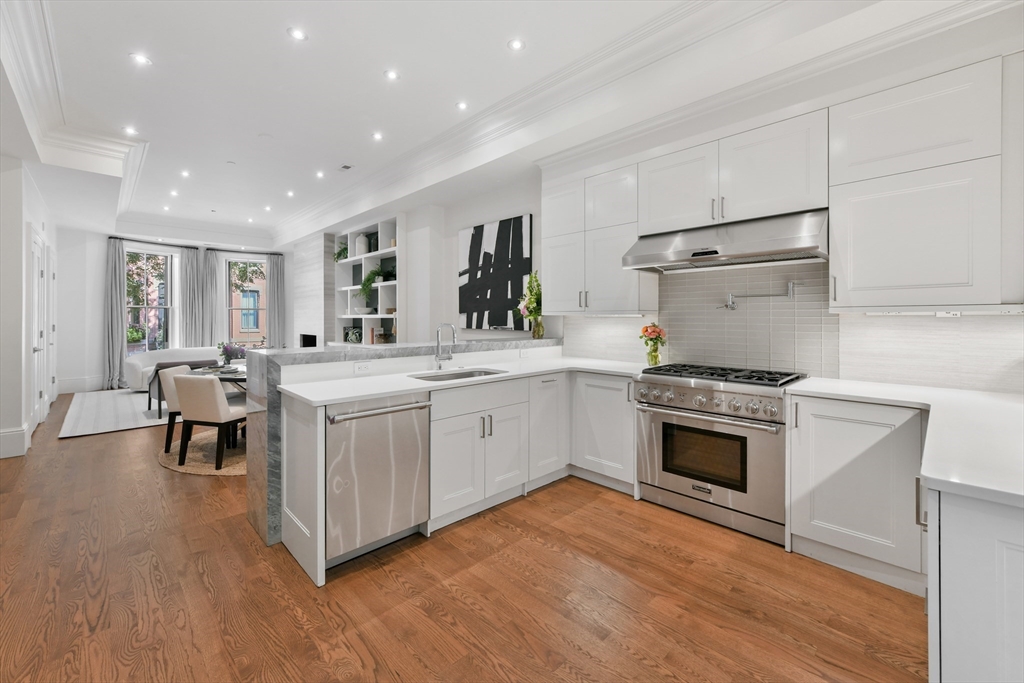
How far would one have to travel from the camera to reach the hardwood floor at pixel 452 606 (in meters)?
1.70

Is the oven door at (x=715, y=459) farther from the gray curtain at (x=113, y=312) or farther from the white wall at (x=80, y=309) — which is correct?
the white wall at (x=80, y=309)

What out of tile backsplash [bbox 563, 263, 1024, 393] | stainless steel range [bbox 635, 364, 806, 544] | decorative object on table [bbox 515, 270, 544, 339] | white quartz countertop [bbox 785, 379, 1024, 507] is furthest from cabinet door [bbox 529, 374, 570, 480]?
white quartz countertop [bbox 785, 379, 1024, 507]

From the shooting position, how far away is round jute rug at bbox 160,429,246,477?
3831mm

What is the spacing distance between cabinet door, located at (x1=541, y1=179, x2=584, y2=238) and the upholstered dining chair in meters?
3.05

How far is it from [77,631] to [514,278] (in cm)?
374

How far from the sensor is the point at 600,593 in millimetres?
2143

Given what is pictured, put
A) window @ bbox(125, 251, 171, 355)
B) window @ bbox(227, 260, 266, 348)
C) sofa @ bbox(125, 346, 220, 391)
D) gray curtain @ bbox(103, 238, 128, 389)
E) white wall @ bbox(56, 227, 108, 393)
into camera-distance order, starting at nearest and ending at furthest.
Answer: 1. sofa @ bbox(125, 346, 220, 391)
2. white wall @ bbox(56, 227, 108, 393)
3. gray curtain @ bbox(103, 238, 128, 389)
4. window @ bbox(125, 251, 171, 355)
5. window @ bbox(227, 260, 266, 348)

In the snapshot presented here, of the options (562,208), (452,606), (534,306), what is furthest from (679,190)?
(452,606)

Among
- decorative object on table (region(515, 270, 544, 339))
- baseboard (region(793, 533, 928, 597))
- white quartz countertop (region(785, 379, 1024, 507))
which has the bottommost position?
baseboard (region(793, 533, 928, 597))

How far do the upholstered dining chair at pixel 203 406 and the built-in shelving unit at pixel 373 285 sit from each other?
2.31 m

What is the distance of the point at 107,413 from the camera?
5.95 m

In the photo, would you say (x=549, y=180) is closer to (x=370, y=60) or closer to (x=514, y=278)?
(x=514, y=278)

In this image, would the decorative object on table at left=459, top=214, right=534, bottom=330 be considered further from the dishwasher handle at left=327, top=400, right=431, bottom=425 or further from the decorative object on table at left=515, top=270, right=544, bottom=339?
the dishwasher handle at left=327, top=400, right=431, bottom=425

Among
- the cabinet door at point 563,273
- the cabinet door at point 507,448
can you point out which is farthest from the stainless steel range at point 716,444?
the cabinet door at point 563,273
